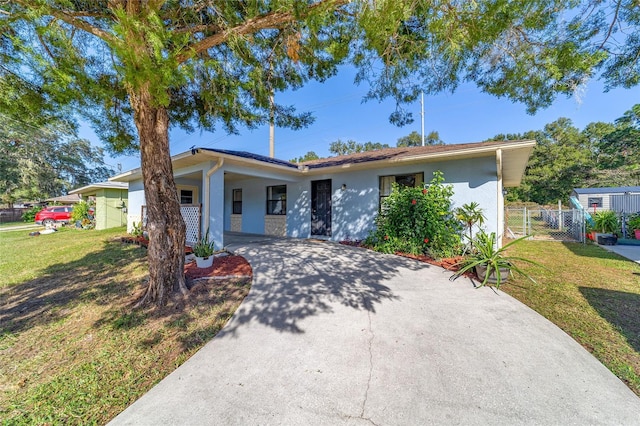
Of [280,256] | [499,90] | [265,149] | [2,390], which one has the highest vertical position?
[265,149]

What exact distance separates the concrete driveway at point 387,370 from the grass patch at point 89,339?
1.00ft

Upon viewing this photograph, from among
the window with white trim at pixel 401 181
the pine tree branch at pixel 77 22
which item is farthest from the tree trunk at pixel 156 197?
the window with white trim at pixel 401 181

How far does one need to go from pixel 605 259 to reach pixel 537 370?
6.60m

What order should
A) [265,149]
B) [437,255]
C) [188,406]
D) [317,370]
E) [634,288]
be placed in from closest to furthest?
[188,406] < [317,370] < [634,288] < [437,255] < [265,149]

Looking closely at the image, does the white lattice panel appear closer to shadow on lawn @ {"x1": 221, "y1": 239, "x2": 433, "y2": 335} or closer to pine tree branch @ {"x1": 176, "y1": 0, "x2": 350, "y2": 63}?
shadow on lawn @ {"x1": 221, "y1": 239, "x2": 433, "y2": 335}

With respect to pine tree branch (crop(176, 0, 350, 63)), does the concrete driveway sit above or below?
below

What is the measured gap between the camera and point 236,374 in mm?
2100

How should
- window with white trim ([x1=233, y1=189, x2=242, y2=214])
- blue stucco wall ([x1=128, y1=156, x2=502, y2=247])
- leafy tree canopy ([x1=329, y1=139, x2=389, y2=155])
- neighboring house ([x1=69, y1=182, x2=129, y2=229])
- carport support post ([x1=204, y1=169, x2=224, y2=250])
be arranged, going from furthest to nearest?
leafy tree canopy ([x1=329, y1=139, x2=389, y2=155]) → neighboring house ([x1=69, y1=182, x2=129, y2=229]) → window with white trim ([x1=233, y1=189, x2=242, y2=214]) → carport support post ([x1=204, y1=169, x2=224, y2=250]) → blue stucco wall ([x1=128, y1=156, x2=502, y2=247])

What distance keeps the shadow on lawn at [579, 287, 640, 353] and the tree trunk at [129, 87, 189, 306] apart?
5.54 m

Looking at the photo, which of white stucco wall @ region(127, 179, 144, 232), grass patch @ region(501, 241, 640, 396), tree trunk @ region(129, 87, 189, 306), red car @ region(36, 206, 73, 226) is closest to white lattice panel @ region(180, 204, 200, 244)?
tree trunk @ region(129, 87, 189, 306)

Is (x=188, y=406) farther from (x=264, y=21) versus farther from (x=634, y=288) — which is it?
(x=634, y=288)

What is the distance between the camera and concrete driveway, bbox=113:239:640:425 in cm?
171

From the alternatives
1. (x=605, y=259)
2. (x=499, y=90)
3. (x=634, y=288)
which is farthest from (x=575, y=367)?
(x=605, y=259)

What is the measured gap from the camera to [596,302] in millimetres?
3525
